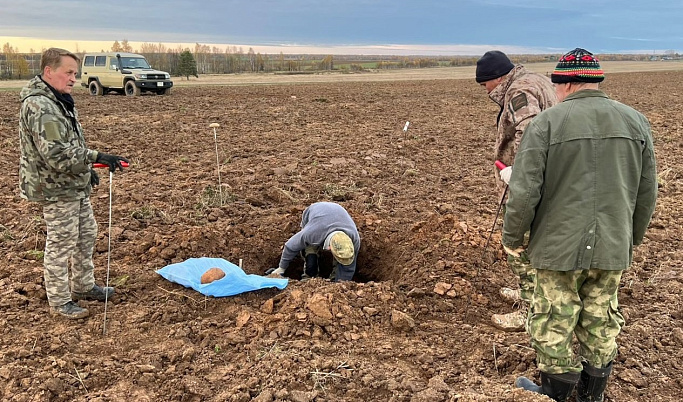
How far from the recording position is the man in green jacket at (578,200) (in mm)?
2586

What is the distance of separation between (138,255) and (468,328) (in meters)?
3.22

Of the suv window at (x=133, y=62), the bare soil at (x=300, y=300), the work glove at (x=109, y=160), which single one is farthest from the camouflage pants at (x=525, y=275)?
the suv window at (x=133, y=62)

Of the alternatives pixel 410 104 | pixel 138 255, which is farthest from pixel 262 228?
pixel 410 104

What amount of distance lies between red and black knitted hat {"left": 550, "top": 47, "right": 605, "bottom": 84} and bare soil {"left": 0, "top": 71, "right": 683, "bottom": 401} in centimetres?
174

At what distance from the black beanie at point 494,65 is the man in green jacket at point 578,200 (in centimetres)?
96

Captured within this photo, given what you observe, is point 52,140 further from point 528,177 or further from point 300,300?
point 528,177

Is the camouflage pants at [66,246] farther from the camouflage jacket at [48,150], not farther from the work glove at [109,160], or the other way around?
the work glove at [109,160]

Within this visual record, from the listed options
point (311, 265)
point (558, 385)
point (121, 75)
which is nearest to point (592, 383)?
point (558, 385)

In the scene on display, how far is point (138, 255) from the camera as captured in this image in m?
5.20

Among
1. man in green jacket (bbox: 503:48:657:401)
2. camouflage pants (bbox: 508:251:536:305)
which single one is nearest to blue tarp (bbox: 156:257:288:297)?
camouflage pants (bbox: 508:251:536:305)

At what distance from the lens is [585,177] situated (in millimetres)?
2602

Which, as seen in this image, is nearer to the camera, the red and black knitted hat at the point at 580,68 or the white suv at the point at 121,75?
the red and black knitted hat at the point at 580,68

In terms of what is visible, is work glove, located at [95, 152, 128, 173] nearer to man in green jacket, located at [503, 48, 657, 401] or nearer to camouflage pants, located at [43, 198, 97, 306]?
camouflage pants, located at [43, 198, 97, 306]

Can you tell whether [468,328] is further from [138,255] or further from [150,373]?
[138,255]
